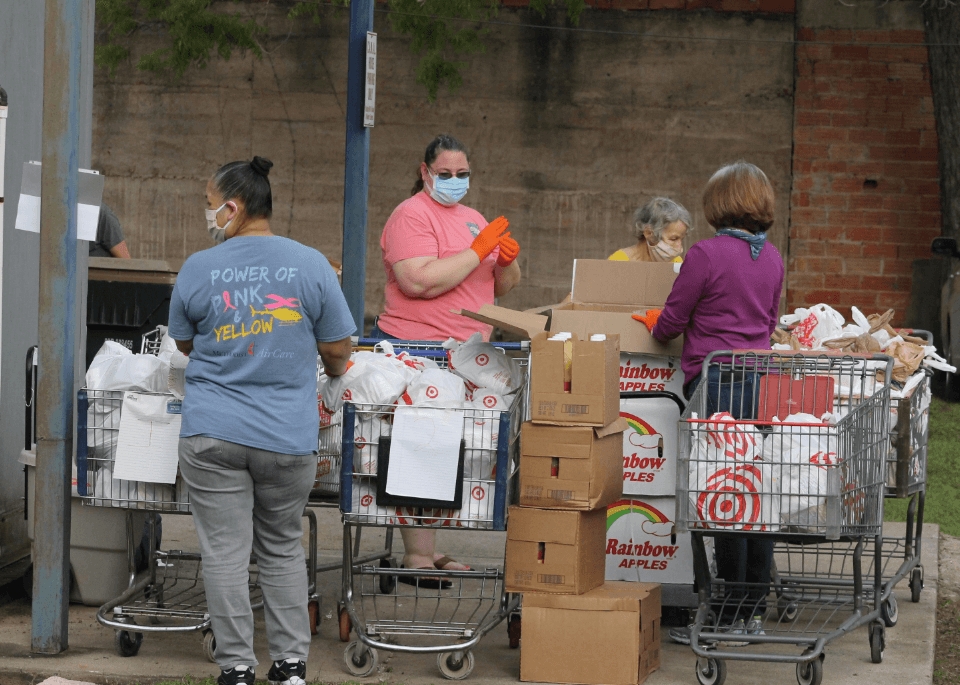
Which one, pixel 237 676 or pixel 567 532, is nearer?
pixel 237 676

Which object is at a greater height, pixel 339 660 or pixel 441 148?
pixel 441 148

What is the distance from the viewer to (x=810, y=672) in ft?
15.4

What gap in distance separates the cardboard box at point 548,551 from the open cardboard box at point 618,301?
0.98 metres

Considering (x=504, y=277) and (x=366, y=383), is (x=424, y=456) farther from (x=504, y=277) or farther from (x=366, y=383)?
(x=504, y=277)

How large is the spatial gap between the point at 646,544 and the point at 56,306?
8.78 ft

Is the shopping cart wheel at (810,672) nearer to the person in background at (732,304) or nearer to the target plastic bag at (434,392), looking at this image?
the person in background at (732,304)

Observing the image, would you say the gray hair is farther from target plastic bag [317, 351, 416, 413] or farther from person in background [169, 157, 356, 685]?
person in background [169, 157, 356, 685]

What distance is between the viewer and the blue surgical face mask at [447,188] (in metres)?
5.99

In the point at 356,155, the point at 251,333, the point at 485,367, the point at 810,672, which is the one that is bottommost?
the point at 810,672

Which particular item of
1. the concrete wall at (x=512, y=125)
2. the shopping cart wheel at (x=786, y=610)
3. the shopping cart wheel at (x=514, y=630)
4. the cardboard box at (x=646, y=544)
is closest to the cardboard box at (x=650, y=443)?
the cardboard box at (x=646, y=544)

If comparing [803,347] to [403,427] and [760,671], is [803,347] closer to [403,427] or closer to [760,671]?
[760,671]

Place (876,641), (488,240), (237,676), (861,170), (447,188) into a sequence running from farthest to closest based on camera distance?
(861,170), (447,188), (488,240), (876,641), (237,676)

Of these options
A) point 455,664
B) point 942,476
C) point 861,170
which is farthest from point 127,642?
point 861,170

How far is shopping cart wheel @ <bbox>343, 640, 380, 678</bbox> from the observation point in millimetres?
4805
